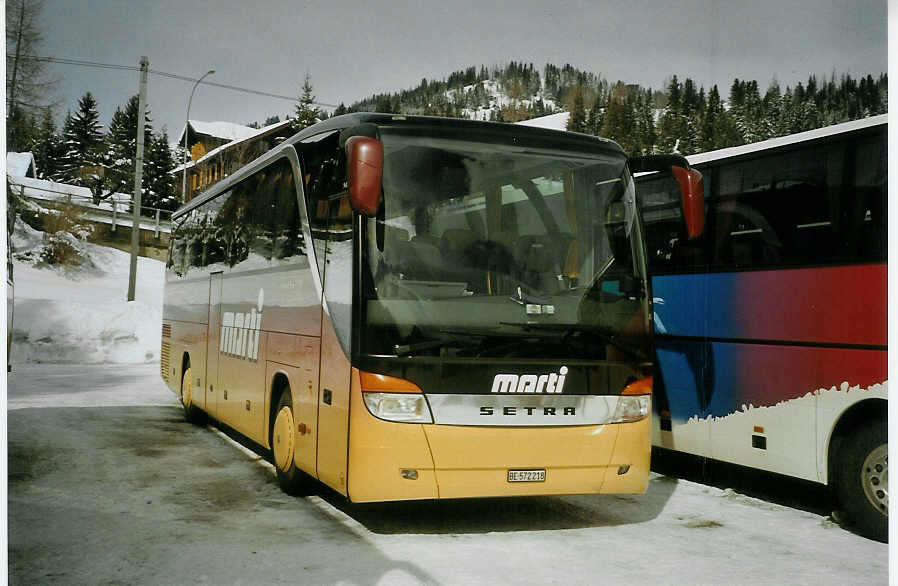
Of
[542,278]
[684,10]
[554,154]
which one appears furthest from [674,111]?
[542,278]

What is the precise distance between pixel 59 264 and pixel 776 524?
6.64m

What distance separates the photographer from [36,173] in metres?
7.41

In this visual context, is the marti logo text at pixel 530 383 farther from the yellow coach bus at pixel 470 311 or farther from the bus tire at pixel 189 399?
the bus tire at pixel 189 399

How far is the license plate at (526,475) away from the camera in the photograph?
239 inches

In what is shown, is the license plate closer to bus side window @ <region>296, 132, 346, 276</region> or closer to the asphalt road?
the asphalt road

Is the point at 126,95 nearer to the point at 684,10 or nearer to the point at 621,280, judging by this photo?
the point at 621,280

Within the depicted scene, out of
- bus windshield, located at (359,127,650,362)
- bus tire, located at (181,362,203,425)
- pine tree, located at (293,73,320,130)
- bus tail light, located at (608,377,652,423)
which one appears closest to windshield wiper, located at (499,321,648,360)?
bus windshield, located at (359,127,650,362)

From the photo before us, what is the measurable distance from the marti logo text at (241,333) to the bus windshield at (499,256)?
2708mm

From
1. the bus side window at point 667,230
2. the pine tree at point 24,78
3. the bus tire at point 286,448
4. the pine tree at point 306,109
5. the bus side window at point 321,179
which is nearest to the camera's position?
the pine tree at point 24,78

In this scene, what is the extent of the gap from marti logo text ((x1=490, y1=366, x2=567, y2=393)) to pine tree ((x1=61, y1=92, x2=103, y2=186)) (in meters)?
4.01

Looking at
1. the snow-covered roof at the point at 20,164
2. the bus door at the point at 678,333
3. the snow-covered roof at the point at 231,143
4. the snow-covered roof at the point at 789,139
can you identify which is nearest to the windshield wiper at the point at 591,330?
the bus door at the point at 678,333

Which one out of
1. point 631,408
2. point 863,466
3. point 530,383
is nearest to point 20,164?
point 530,383

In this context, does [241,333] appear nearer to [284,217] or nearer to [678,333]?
[284,217]

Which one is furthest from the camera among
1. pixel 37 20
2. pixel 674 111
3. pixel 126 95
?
pixel 674 111
